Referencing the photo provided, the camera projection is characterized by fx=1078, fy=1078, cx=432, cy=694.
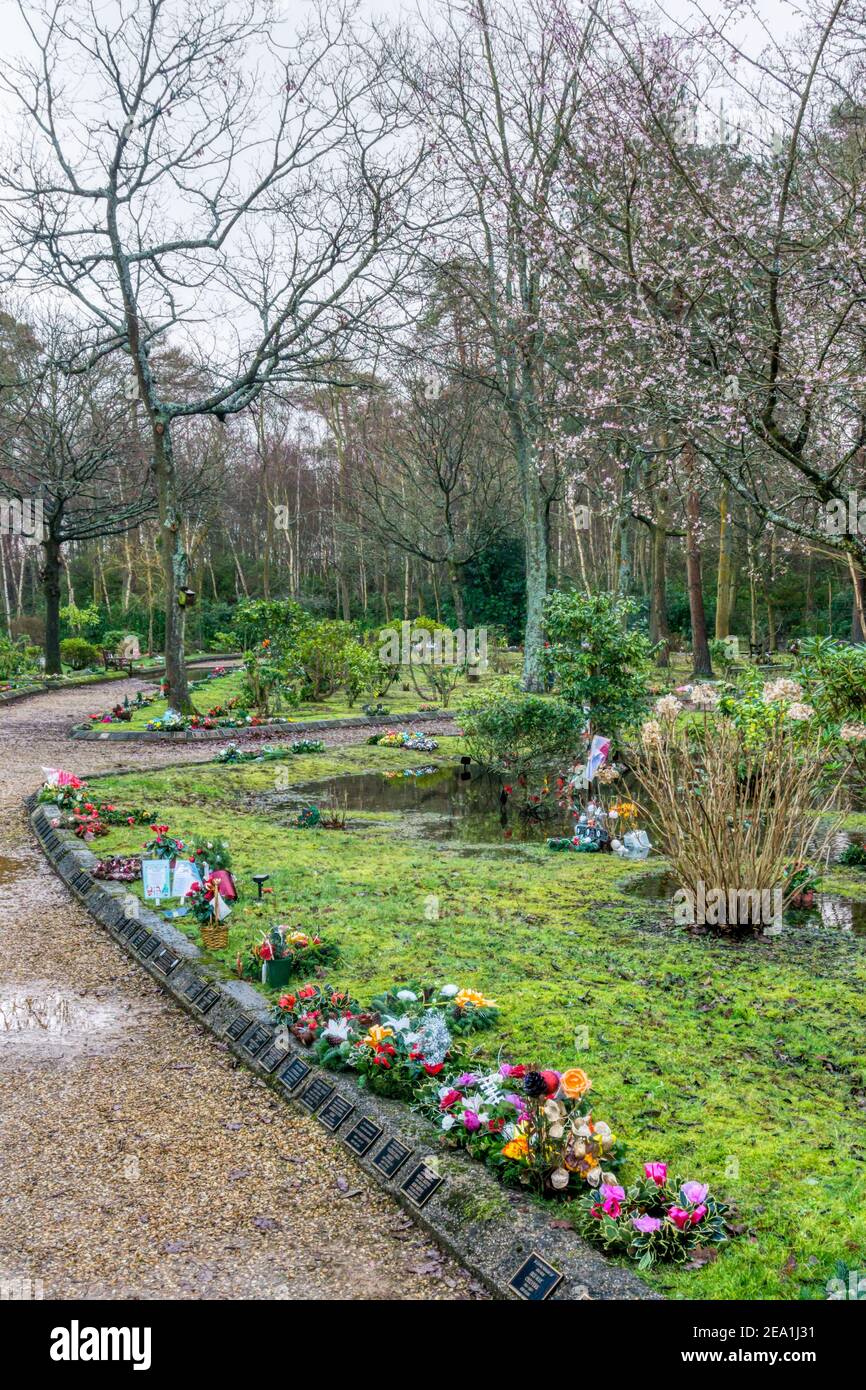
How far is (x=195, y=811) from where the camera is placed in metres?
10.1

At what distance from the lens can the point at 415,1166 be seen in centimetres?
345

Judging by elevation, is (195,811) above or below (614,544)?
below

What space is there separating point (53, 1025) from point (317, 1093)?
1.62m

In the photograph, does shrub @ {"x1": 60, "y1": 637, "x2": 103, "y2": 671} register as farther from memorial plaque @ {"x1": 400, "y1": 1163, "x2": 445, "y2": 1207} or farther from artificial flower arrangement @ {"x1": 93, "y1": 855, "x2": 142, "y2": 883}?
memorial plaque @ {"x1": 400, "y1": 1163, "x2": 445, "y2": 1207}

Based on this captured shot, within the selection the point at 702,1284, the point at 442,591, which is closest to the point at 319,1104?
the point at 702,1284

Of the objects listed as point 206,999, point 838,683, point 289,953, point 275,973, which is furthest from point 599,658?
point 206,999

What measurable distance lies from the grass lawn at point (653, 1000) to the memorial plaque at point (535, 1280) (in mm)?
286

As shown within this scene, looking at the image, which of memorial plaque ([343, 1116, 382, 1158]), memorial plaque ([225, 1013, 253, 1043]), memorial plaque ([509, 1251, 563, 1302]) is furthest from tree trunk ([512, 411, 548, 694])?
memorial plaque ([509, 1251, 563, 1302])

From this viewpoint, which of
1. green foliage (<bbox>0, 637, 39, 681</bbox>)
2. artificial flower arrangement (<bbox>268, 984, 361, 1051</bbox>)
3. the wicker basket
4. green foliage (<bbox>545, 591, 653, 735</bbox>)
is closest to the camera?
artificial flower arrangement (<bbox>268, 984, 361, 1051</bbox>)

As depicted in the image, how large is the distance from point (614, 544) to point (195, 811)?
1606 centimetres

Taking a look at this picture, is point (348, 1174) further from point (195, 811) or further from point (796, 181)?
point (796, 181)

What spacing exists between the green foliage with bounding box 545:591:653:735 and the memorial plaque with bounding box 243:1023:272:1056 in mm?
6005

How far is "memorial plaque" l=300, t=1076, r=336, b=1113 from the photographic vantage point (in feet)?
13.1
